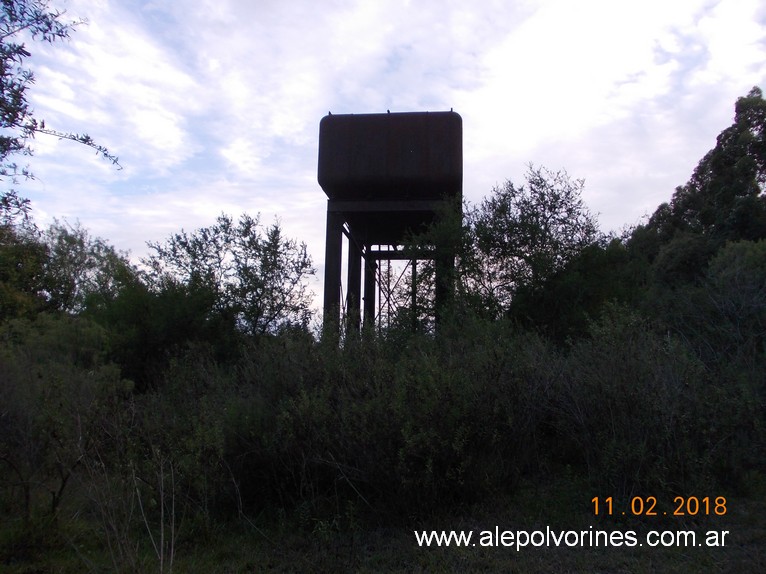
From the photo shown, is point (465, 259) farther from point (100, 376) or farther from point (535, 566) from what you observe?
point (535, 566)

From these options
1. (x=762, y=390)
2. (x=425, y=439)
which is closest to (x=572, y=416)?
(x=425, y=439)

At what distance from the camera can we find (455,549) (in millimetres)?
5527

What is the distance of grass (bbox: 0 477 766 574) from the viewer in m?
5.16

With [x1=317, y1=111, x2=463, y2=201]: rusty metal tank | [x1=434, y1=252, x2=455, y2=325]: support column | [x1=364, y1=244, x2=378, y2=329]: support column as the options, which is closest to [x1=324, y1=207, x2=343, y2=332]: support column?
[x1=317, y1=111, x2=463, y2=201]: rusty metal tank

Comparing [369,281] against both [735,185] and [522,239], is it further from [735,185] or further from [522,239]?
[735,185]

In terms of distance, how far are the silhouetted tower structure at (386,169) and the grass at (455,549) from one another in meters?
9.13

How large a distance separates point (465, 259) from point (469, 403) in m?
8.75

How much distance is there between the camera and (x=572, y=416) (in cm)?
673

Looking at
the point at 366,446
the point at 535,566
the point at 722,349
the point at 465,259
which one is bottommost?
the point at 535,566

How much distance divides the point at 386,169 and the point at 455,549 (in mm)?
11293

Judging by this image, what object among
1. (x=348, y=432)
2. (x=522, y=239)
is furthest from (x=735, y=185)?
(x=348, y=432)

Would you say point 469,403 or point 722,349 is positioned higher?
point 722,349
